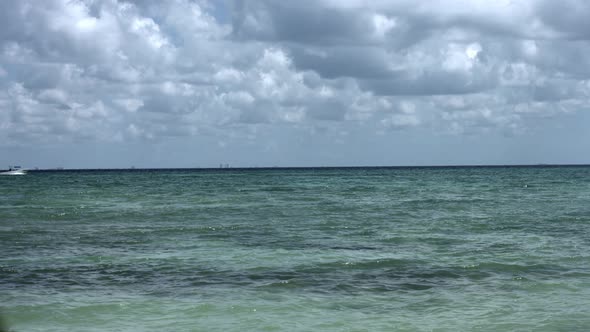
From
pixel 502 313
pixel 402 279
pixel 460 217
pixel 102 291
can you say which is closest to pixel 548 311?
pixel 502 313

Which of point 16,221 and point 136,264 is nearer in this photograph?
point 136,264

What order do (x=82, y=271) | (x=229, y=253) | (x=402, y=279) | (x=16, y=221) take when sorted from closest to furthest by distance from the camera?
1. (x=402, y=279)
2. (x=82, y=271)
3. (x=229, y=253)
4. (x=16, y=221)

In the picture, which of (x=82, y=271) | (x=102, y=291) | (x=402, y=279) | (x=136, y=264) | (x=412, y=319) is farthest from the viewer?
(x=136, y=264)

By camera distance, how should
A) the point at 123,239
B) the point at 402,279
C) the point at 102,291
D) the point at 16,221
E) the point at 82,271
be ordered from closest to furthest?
the point at 102,291 < the point at 402,279 < the point at 82,271 < the point at 123,239 < the point at 16,221

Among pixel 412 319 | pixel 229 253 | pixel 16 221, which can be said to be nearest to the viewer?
pixel 412 319

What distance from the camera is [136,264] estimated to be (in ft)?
67.7

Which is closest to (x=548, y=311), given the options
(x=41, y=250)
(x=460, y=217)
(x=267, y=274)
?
(x=267, y=274)

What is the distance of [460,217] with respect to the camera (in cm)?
3731

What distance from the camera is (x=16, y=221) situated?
3644 cm

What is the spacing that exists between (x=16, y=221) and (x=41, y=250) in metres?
14.0

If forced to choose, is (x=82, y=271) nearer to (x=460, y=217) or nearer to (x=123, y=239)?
(x=123, y=239)

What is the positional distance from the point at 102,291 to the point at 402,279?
809 cm

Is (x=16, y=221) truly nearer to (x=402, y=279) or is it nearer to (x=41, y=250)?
(x=41, y=250)

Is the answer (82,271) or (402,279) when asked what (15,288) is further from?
(402,279)
